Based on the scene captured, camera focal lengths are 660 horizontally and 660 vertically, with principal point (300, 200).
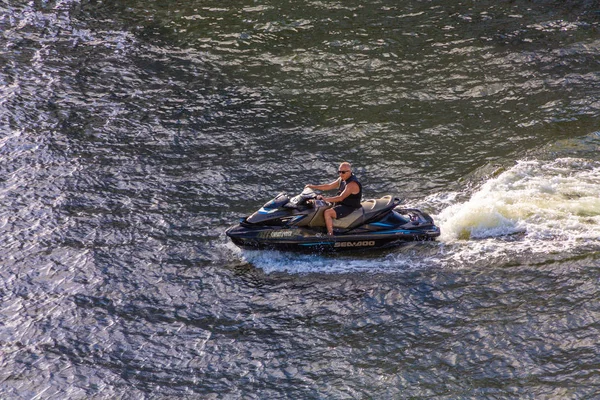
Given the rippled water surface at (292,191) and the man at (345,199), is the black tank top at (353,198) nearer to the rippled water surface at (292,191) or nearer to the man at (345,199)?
the man at (345,199)

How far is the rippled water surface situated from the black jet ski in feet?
1.38

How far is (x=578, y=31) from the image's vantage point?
26797mm

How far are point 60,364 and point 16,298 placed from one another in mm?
2732

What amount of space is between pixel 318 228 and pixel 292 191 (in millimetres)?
2460

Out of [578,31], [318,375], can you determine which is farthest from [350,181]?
[578,31]

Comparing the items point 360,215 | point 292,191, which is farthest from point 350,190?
point 292,191

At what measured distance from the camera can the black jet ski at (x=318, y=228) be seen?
16922 millimetres

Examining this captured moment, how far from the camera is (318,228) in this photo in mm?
17156

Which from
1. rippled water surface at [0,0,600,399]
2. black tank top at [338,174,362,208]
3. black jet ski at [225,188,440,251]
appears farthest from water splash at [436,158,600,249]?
black tank top at [338,174,362,208]

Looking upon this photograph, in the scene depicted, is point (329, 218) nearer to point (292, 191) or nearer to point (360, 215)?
point (360, 215)

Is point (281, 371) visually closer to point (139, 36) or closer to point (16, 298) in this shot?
point (16, 298)

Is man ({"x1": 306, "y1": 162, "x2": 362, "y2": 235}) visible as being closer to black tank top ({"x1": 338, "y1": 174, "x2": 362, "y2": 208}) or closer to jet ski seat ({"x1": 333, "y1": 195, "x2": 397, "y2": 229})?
black tank top ({"x1": 338, "y1": 174, "x2": 362, "y2": 208})

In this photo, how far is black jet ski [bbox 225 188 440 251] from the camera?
55.5 ft

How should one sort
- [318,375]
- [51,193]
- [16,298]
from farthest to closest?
[51,193] → [16,298] → [318,375]
